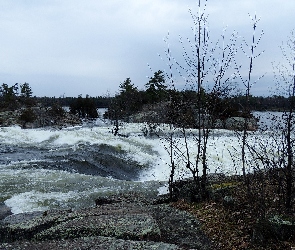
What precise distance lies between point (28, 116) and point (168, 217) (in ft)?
118

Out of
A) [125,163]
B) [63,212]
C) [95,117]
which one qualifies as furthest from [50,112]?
[63,212]

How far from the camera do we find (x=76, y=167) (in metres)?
14.0

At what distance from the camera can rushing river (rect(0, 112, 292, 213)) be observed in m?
9.52

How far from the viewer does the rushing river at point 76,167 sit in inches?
375

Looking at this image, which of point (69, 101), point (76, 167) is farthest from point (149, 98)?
point (69, 101)

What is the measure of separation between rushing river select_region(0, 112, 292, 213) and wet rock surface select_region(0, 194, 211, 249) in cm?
204

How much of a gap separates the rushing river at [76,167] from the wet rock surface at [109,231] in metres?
2.04

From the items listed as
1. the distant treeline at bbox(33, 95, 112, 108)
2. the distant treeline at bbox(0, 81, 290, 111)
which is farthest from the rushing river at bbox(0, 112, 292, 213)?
the distant treeline at bbox(33, 95, 112, 108)

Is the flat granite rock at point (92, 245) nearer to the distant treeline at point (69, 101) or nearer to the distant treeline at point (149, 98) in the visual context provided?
the distant treeline at point (149, 98)

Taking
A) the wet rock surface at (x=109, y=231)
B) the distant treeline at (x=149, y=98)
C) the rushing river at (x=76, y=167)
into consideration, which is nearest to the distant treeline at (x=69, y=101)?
the distant treeline at (x=149, y=98)

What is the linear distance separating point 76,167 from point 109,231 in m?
9.11

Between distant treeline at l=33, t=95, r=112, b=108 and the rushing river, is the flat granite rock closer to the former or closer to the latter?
the rushing river

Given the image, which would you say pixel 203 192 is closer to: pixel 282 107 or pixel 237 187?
pixel 237 187

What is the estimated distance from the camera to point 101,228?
5320 mm
